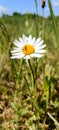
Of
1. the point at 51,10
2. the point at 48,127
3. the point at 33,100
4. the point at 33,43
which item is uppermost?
the point at 51,10

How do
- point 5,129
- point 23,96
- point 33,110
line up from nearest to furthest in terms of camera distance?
point 5,129 < point 33,110 < point 23,96

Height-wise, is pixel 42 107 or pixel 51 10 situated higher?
pixel 51 10

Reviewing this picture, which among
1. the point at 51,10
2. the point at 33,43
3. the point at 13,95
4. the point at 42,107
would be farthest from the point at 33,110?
the point at 51,10

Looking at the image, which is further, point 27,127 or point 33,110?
point 33,110

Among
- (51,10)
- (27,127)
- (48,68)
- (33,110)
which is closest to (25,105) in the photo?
(33,110)

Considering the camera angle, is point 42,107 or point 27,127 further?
point 42,107

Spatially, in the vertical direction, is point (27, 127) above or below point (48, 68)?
below

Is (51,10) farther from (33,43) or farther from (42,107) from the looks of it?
(42,107)

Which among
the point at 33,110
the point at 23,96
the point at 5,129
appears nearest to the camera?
the point at 5,129

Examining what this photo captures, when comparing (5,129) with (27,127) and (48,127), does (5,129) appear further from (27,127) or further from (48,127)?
(48,127)
